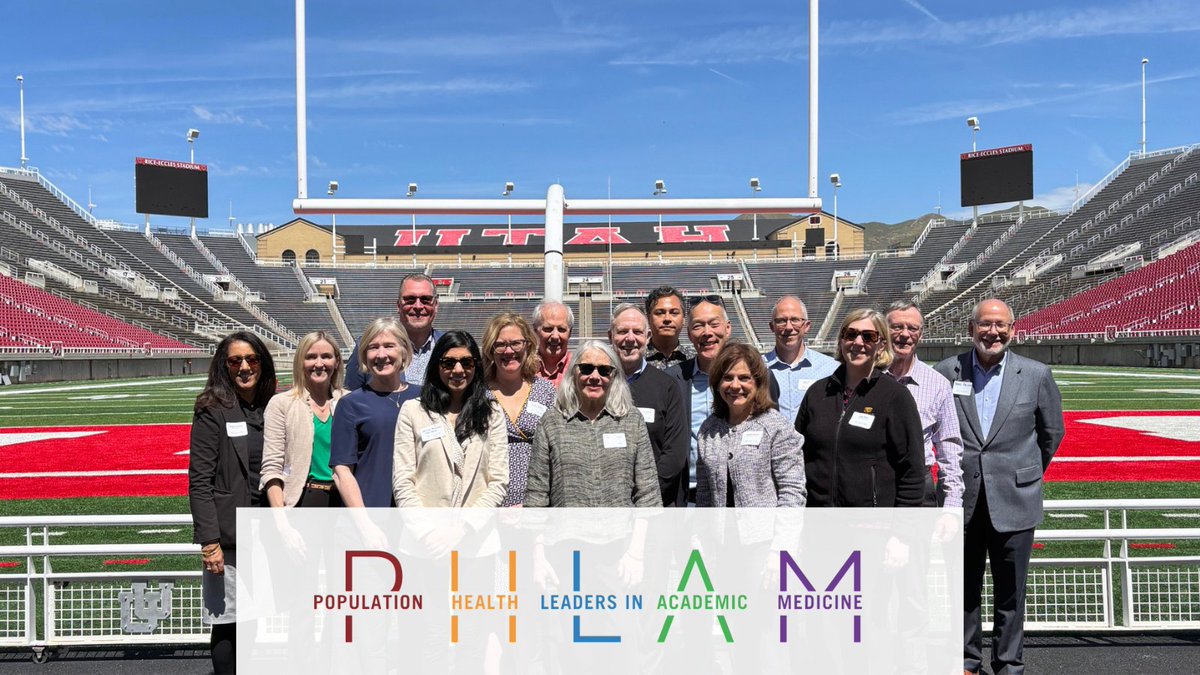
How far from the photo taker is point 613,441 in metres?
2.77

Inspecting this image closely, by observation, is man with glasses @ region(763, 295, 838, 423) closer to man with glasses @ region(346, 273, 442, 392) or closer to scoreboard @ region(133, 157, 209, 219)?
man with glasses @ region(346, 273, 442, 392)

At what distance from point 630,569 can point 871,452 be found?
86 centimetres

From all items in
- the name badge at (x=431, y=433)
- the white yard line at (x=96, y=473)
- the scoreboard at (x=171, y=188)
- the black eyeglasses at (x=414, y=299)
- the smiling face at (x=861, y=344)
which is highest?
the scoreboard at (x=171, y=188)

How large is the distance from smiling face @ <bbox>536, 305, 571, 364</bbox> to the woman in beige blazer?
2.57ft

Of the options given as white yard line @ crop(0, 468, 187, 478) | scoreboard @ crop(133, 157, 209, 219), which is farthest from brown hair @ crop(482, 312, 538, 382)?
scoreboard @ crop(133, 157, 209, 219)

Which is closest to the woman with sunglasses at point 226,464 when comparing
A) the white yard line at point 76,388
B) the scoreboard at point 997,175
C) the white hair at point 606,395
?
the white hair at point 606,395

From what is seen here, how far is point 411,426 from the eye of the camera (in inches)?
113

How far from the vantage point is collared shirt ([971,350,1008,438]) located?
3.38 metres

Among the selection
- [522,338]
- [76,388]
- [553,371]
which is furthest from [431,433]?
[76,388]

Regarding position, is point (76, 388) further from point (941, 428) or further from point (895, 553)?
point (895, 553)

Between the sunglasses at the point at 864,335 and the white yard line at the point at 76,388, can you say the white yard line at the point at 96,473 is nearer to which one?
the sunglasses at the point at 864,335

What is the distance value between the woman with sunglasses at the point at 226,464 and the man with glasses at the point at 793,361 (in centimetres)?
189

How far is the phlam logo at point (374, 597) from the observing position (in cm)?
280

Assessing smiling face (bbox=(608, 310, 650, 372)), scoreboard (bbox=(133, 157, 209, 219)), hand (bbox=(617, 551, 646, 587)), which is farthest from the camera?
scoreboard (bbox=(133, 157, 209, 219))
